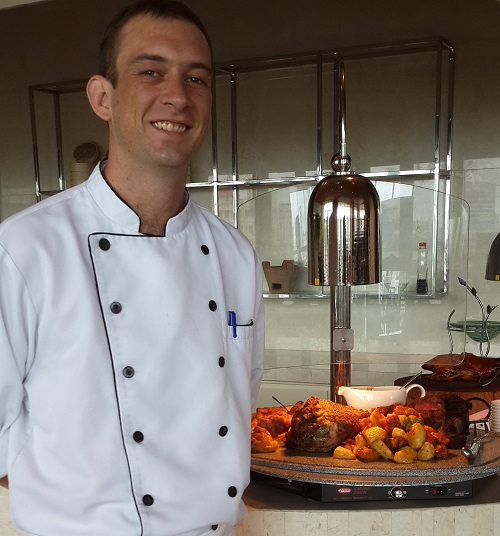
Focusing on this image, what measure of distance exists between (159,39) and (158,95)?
104 millimetres

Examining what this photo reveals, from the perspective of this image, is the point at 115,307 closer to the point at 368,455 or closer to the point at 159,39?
the point at 159,39

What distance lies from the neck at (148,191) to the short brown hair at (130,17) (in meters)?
0.17

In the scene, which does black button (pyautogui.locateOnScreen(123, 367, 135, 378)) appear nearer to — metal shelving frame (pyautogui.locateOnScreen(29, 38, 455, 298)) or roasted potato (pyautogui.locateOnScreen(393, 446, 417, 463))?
roasted potato (pyautogui.locateOnScreen(393, 446, 417, 463))

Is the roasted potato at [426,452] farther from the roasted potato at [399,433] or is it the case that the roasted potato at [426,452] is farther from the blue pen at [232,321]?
the blue pen at [232,321]

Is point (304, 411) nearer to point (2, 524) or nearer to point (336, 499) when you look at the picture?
point (336, 499)

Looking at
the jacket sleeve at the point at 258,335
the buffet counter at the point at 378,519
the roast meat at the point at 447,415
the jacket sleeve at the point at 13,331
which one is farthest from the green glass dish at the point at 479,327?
the jacket sleeve at the point at 13,331

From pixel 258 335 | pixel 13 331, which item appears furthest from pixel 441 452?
pixel 13 331

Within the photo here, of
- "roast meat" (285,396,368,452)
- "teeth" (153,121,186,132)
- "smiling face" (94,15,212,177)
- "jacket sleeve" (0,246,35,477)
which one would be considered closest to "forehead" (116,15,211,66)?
"smiling face" (94,15,212,177)

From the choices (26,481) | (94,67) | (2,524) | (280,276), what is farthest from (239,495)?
(94,67)

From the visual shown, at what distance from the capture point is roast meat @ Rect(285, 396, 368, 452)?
1794mm

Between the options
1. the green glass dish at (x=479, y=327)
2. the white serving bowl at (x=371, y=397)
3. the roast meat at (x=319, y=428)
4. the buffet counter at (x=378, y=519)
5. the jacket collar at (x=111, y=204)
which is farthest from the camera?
the green glass dish at (x=479, y=327)

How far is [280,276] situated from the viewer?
2248 mm

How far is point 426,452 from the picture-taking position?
175cm

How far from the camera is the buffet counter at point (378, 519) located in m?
1.69
